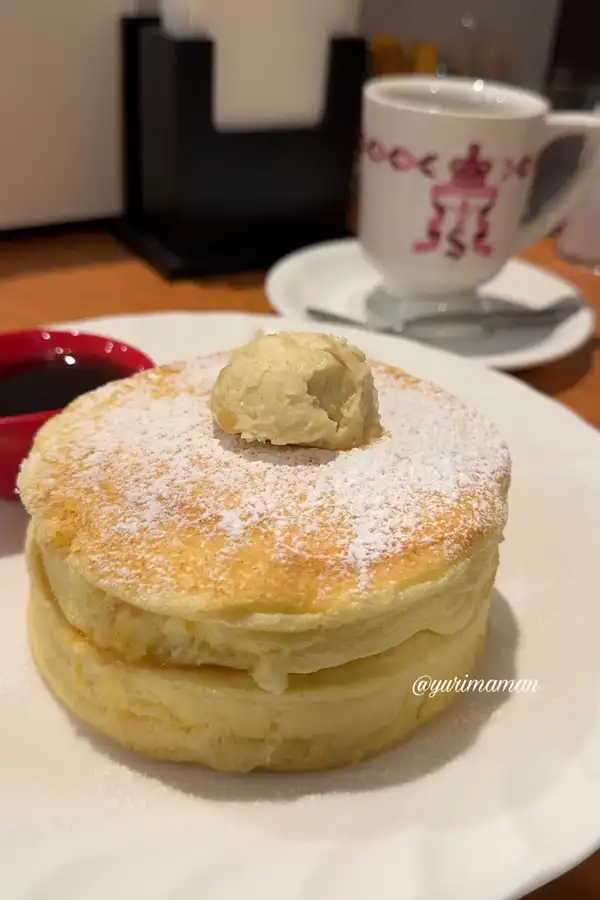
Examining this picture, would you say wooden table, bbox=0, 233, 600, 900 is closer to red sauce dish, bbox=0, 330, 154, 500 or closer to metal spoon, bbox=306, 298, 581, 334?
metal spoon, bbox=306, 298, 581, 334

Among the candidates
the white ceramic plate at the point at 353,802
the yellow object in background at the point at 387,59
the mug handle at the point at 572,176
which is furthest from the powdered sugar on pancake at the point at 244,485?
the yellow object in background at the point at 387,59

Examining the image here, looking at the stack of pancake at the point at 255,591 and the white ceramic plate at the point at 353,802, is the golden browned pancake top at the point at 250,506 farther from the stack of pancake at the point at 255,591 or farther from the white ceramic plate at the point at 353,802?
the white ceramic plate at the point at 353,802

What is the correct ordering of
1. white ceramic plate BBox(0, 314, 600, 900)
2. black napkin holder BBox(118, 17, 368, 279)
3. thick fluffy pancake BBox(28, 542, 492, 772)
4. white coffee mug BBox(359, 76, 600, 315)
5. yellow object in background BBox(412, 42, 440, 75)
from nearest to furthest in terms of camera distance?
A: white ceramic plate BBox(0, 314, 600, 900), thick fluffy pancake BBox(28, 542, 492, 772), white coffee mug BBox(359, 76, 600, 315), black napkin holder BBox(118, 17, 368, 279), yellow object in background BBox(412, 42, 440, 75)

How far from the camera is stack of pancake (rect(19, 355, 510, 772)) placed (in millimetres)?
675

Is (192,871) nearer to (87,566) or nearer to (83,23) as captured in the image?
(87,566)

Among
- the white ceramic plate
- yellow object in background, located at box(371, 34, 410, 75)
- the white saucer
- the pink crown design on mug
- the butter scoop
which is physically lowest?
the white ceramic plate

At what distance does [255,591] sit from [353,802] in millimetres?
188

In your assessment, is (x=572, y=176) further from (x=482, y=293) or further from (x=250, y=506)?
(x=250, y=506)

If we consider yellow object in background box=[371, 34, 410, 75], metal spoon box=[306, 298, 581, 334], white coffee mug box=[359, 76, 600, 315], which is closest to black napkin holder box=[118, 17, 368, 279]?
white coffee mug box=[359, 76, 600, 315]

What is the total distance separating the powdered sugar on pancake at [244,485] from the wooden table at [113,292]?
1.91 feet

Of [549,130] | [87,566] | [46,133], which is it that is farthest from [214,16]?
[87,566]

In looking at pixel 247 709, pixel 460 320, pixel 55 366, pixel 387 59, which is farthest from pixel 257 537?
pixel 387 59

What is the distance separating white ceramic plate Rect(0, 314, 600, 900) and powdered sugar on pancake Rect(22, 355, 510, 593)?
16 centimetres

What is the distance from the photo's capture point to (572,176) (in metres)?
1.50
